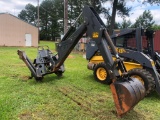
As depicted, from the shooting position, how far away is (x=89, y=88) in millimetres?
5664

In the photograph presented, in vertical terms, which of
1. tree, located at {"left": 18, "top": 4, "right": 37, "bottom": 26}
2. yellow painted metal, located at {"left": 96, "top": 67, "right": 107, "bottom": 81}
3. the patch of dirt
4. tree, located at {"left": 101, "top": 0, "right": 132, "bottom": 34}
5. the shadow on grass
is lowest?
the patch of dirt

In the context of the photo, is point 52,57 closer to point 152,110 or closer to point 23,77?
point 23,77

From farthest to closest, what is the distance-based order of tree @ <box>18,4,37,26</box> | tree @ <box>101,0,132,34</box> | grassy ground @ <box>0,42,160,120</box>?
tree @ <box>18,4,37,26</box> → tree @ <box>101,0,132,34</box> → grassy ground @ <box>0,42,160,120</box>

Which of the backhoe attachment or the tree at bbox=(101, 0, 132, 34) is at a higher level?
the tree at bbox=(101, 0, 132, 34)

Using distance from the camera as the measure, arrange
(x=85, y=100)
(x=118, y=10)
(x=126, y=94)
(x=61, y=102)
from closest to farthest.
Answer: (x=126, y=94)
(x=61, y=102)
(x=85, y=100)
(x=118, y=10)

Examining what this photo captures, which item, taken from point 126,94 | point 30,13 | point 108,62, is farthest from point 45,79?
point 30,13

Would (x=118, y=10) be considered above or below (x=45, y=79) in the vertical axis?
above

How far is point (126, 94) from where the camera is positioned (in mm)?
3291

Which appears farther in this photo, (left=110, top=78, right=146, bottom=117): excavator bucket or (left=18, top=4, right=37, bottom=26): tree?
(left=18, top=4, right=37, bottom=26): tree

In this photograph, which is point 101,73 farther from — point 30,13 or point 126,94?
point 30,13

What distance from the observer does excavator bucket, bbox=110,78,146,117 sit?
3.27 m

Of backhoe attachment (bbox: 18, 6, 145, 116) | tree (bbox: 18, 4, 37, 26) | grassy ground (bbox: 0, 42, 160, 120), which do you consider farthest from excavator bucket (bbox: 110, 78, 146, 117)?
tree (bbox: 18, 4, 37, 26)

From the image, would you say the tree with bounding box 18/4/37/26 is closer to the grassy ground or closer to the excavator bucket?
the grassy ground

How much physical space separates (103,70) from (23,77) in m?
2.77
